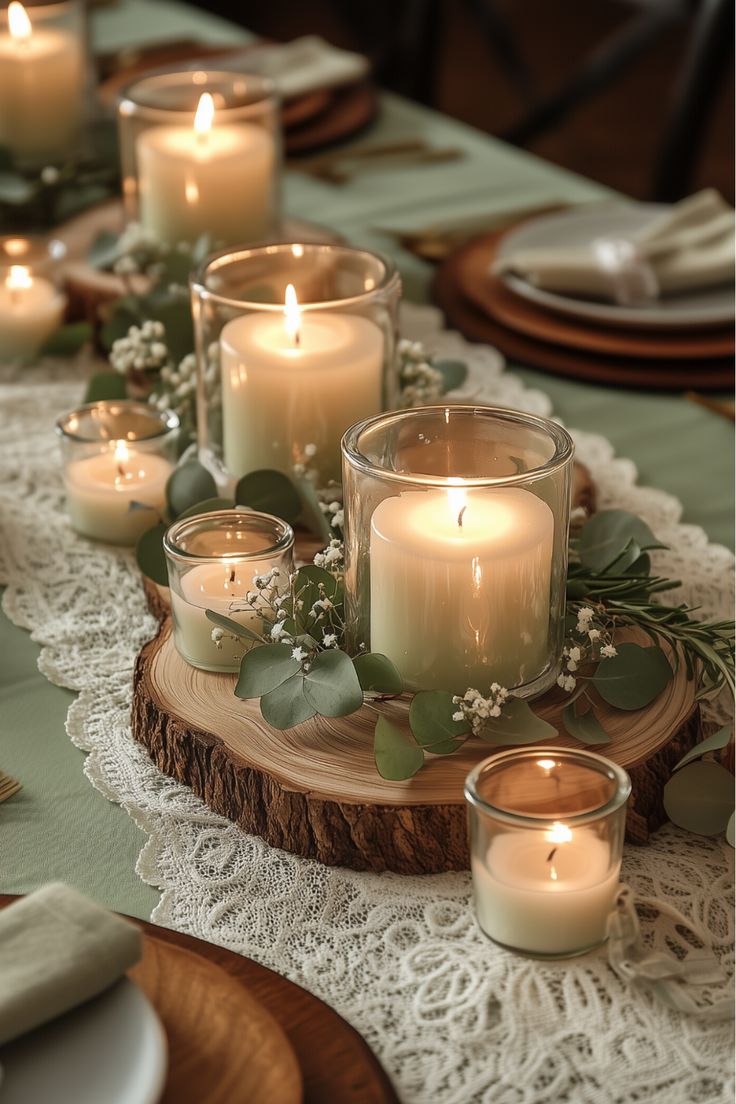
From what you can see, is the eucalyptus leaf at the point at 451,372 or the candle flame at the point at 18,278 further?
the candle flame at the point at 18,278

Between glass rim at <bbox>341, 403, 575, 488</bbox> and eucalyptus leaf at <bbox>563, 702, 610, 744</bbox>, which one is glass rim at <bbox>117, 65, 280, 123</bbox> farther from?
eucalyptus leaf at <bbox>563, 702, 610, 744</bbox>

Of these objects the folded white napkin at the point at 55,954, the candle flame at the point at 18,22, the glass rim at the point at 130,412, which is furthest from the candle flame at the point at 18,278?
the folded white napkin at the point at 55,954

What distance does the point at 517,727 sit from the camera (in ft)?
2.84

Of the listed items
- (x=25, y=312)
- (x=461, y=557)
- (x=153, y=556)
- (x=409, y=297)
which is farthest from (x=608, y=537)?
(x=25, y=312)

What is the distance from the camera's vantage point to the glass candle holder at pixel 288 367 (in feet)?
3.70

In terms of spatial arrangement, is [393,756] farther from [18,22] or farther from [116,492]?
[18,22]

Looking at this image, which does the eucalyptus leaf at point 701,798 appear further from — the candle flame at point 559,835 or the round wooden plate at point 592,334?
the round wooden plate at point 592,334

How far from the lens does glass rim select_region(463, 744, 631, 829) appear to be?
28.0 inches

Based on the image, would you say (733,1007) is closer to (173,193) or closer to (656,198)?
(173,193)

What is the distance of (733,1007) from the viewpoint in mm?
726

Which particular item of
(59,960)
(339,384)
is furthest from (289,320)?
(59,960)

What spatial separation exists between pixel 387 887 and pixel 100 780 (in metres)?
0.22

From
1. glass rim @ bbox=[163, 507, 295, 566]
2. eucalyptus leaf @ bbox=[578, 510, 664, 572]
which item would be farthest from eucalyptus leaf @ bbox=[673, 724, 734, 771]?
glass rim @ bbox=[163, 507, 295, 566]

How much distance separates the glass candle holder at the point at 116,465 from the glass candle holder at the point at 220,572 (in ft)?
0.64
